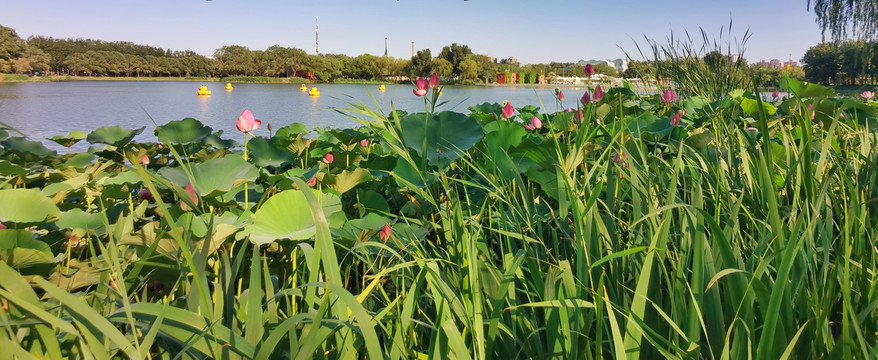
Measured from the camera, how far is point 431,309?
0.72 m

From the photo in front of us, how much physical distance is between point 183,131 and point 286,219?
2.79 feet

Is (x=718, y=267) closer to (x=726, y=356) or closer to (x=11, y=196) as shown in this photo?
(x=726, y=356)

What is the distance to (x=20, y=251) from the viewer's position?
2.05ft

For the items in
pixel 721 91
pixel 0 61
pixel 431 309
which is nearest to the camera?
pixel 431 309

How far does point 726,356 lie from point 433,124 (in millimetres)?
740

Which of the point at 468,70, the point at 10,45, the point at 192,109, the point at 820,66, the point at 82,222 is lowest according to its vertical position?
the point at 82,222

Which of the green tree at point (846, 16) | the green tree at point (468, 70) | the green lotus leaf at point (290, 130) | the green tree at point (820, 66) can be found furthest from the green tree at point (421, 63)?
the green lotus leaf at point (290, 130)

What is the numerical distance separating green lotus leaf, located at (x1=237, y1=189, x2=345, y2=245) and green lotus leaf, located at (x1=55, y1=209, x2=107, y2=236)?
0.29 metres

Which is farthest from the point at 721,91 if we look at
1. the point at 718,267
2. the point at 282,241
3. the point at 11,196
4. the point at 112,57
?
the point at 112,57

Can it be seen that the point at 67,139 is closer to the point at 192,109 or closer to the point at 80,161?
the point at 80,161

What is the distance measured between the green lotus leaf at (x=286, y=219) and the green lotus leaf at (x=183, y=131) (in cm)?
79

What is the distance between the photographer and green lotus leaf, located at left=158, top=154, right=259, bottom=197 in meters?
0.93

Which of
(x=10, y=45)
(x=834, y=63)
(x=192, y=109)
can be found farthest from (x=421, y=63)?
(x=192, y=109)

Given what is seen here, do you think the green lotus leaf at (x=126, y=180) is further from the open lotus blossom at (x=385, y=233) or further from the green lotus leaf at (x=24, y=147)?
the green lotus leaf at (x=24, y=147)
